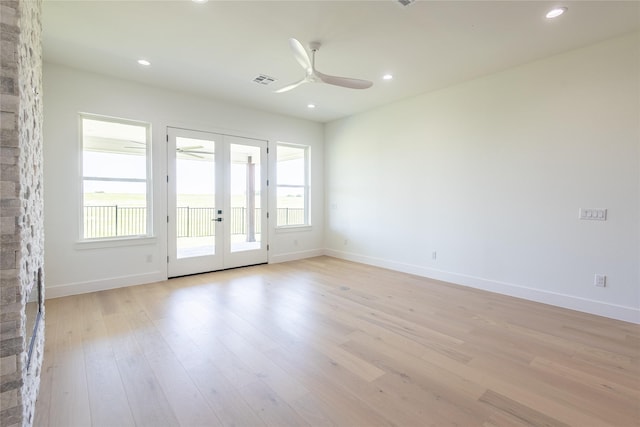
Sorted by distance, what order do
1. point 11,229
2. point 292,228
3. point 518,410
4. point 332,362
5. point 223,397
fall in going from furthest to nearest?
point 292,228
point 332,362
point 223,397
point 518,410
point 11,229

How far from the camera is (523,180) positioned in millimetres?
3809

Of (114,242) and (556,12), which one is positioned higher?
(556,12)

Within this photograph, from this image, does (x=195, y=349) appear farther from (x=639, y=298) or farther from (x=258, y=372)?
(x=639, y=298)

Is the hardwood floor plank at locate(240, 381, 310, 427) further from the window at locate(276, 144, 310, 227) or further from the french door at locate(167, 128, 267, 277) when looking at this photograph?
the window at locate(276, 144, 310, 227)

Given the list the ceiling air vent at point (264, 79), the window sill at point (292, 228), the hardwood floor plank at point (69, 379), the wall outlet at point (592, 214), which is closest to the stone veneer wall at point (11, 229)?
the hardwood floor plank at point (69, 379)

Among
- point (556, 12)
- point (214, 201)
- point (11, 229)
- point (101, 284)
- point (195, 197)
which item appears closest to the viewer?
point (11, 229)

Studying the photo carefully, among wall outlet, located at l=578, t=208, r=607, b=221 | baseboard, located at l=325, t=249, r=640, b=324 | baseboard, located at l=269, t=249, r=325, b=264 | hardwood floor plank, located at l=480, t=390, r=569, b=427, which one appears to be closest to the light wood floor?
hardwood floor plank, located at l=480, t=390, r=569, b=427

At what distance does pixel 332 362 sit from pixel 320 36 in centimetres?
310

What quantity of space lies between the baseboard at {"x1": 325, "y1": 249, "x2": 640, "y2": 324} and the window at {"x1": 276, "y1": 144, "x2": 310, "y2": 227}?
1.93 meters

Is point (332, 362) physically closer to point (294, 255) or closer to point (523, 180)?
point (523, 180)

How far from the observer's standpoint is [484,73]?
400 centimetres

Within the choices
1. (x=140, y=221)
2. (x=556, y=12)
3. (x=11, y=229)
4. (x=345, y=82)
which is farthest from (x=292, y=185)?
(x=11, y=229)

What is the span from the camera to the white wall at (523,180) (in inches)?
124

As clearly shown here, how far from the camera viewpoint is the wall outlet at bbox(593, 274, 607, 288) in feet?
10.7
